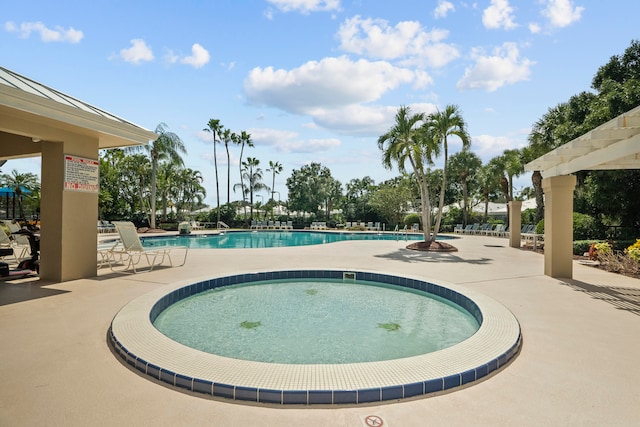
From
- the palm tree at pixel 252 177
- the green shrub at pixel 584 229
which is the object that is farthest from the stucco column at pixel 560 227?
the palm tree at pixel 252 177

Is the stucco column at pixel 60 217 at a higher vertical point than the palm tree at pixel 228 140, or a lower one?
lower

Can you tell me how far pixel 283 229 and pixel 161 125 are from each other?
41.8 feet

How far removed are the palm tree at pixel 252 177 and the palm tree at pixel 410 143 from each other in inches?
919

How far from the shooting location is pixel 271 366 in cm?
298

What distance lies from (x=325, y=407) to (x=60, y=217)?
6.34 metres

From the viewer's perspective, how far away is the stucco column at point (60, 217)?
21.2 feet

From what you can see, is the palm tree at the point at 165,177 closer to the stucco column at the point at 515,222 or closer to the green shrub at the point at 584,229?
the stucco column at the point at 515,222

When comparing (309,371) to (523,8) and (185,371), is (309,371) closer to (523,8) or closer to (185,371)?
(185,371)

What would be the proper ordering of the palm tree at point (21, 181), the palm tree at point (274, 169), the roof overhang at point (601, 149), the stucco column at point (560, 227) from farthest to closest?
the palm tree at point (274, 169)
the palm tree at point (21, 181)
the stucco column at point (560, 227)
the roof overhang at point (601, 149)

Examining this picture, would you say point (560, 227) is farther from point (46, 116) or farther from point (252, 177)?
point (252, 177)

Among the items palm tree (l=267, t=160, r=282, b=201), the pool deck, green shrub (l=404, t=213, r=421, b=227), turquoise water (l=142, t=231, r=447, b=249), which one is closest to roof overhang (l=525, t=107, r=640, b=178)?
the pool deck

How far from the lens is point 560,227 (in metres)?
7.67

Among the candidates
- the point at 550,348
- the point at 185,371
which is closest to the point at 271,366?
the point at 185,371

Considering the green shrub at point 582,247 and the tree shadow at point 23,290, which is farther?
the green shrub at point 582,247
